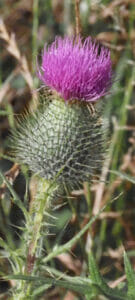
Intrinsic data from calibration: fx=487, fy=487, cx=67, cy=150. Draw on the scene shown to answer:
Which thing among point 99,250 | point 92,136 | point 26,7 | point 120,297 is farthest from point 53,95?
point 26,7

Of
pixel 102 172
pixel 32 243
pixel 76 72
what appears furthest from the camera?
pixel 102 172

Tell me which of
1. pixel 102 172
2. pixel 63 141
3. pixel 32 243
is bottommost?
pixel 102 172

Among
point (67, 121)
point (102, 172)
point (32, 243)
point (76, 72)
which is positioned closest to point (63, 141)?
point (67, 121)

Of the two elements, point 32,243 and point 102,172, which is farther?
point 102,172

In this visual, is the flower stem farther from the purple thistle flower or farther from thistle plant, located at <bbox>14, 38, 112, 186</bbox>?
the purple thistle flower

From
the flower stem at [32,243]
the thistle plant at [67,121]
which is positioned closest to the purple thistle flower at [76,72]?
the thistle plant at [67,121]

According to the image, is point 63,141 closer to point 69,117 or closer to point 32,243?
point 69,117

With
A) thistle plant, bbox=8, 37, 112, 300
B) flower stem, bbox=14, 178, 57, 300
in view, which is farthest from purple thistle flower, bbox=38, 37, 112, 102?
flower stem, bbox=14, 178, 57, 300

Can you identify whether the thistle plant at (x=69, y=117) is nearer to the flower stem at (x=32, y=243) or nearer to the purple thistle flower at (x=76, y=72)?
the purple thistle flower at (x=76, y=72)
